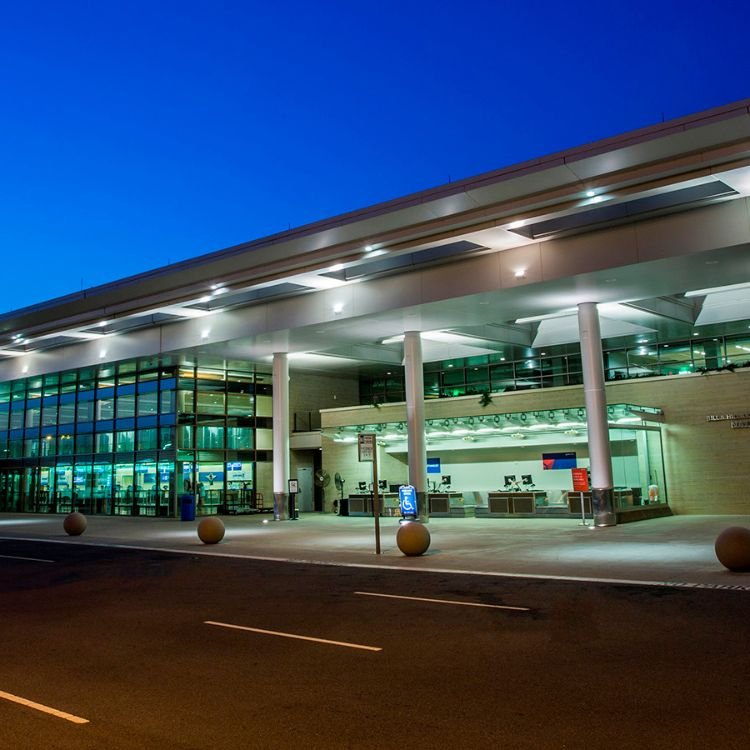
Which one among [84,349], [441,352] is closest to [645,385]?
[441,352]

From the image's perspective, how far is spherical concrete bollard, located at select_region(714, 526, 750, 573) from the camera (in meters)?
12.7

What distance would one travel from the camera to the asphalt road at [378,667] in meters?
5.24

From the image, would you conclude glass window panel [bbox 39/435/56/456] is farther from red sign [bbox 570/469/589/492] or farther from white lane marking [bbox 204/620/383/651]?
white lane marking [bbox 204/620/383/651]

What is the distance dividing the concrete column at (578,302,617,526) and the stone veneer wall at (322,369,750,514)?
5.77 meters

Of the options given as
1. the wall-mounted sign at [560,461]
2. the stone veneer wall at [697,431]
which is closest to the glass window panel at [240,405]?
the stone veneer wall at [697,431]

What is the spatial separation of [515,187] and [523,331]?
1611 centimetres

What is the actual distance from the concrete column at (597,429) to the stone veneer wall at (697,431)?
577cm

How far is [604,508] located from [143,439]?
24.0 m

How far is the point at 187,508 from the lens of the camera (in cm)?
3319

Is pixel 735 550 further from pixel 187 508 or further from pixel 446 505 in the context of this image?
pixel 187 508

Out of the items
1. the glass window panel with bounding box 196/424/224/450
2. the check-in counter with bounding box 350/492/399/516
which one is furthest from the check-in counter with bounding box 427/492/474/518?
the glass window panel with bounding box 196/424/224/450

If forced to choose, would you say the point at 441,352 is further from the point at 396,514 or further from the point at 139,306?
the point at 139,306

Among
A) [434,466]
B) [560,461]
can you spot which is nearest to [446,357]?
[434,466]

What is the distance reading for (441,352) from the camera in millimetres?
37500
